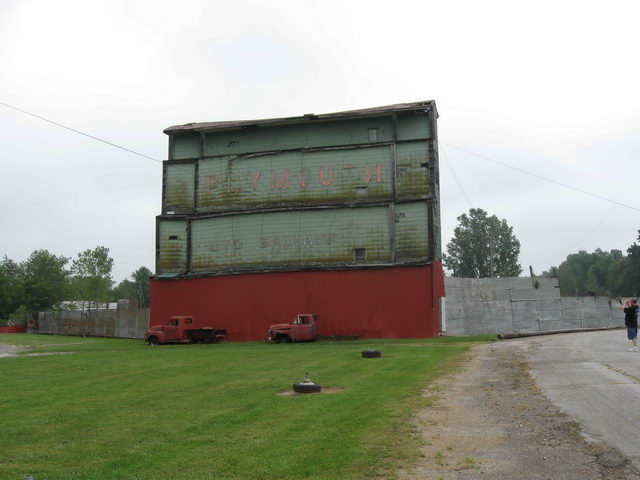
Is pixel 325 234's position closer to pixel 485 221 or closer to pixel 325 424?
pixel 325 424

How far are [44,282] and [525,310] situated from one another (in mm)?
76622

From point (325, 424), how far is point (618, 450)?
4.50 metres

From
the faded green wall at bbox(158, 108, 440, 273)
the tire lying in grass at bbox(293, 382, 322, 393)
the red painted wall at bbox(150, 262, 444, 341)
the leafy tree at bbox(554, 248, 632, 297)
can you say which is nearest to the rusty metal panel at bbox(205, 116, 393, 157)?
the faded green wall at bbox(158, 108, 440, 273)

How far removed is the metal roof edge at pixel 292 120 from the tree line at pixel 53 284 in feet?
109

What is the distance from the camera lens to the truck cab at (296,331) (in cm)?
3669

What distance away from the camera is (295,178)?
4459 cm

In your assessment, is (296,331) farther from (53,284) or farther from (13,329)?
(53,284)

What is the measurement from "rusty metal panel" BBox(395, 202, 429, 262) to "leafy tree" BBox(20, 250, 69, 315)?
6779 cm

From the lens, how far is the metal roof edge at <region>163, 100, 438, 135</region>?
4372cm

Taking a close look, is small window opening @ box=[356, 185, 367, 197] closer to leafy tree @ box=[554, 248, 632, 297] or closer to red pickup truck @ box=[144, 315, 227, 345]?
red pickup truck @ box=[144, 315, 227, 345]

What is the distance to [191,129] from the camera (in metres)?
48.3

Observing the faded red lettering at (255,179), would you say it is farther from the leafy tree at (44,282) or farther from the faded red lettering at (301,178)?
the leafy tree at (44,282)

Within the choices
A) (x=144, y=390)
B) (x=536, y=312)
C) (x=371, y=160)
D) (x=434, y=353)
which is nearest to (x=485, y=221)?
(x=536, y=312)

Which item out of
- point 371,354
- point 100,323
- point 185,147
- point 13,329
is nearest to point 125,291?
point 13,329
